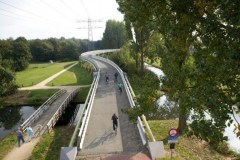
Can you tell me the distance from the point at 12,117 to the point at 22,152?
59.7 feet

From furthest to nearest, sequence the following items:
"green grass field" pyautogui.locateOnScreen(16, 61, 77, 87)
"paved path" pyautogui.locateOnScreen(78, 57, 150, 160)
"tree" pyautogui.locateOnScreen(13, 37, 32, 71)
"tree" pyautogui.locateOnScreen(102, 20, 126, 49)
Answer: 1. "tree" pyautogui.locateOnScreen(102, 20, 126, 49)
2. "tree" pyautogui.locateOnScreen(13, 37, 32, 71)
3. "green grass field" pyautogui.locateOnScreen(16, 61, 77, 87)
4. "paved path" pyautogui.locateOnScreen(78, 57, 150, 160)

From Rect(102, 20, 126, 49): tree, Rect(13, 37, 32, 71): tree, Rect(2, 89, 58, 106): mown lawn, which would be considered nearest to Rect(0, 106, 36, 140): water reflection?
Rect(2, 89, 58, 106): mown lawn

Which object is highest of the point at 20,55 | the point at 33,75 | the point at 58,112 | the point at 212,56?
the point at 212,56

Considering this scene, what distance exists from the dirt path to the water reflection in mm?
8725

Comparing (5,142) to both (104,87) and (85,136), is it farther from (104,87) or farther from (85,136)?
(104,87)

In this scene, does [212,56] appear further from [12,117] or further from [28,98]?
[28,98]

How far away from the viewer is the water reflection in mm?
34225

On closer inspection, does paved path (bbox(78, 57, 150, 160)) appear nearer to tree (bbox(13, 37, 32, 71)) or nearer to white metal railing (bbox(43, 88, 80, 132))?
white metal railing (bbox(43, 88, 80, 132))

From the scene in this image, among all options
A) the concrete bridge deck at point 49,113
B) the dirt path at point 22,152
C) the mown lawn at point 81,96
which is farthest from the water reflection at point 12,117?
the dirt path at point 22,152

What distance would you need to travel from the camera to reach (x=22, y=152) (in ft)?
73.2

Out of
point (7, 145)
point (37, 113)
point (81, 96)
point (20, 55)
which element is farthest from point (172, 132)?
point (20, 55)

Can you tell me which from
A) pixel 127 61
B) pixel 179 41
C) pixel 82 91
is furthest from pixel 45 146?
pixel 127 61

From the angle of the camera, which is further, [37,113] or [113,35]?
[113,35]

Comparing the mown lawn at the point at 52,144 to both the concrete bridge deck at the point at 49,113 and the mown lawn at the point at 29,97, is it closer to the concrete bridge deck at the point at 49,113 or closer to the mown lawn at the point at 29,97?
the concrete bridge deck at the point at 49,113
